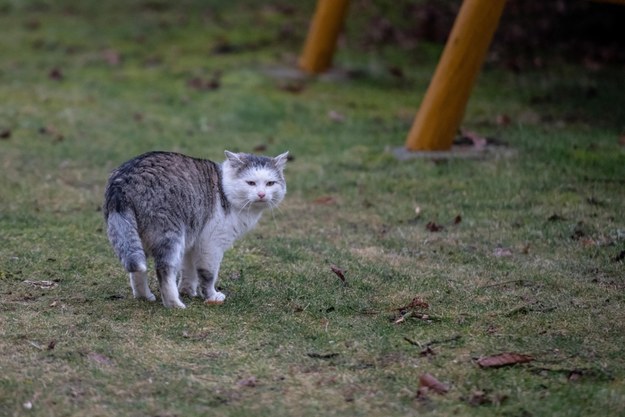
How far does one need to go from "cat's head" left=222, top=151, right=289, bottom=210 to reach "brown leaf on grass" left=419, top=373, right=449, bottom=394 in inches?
69.6

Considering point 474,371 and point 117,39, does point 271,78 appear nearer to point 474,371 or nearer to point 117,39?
point 117,39

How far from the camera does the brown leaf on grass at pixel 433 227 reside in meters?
7.46

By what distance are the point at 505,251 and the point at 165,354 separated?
301cm

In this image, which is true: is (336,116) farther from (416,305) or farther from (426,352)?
(426,352)

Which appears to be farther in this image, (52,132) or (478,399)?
(52,132)

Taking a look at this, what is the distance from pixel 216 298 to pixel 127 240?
32.6 inches

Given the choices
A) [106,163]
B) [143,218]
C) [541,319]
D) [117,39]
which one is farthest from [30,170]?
[117,39]

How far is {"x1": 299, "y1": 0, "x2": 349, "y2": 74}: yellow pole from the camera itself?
12805mm

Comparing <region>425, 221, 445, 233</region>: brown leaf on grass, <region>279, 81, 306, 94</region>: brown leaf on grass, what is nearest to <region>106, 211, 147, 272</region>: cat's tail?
<region>425, 221, 445, 233</region>: brown leaf on grass

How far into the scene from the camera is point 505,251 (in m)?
6.91

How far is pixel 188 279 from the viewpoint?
5.97m

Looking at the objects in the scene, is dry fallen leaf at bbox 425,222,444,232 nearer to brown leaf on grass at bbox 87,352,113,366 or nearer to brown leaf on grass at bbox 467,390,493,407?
brown leaf on grass at bbox 467,390,493,407

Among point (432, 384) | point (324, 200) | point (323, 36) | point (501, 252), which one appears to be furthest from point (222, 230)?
point (323, 36)

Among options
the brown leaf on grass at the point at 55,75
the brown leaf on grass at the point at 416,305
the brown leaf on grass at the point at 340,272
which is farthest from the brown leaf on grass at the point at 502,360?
the brown leaf on grass at the point at 55,75
